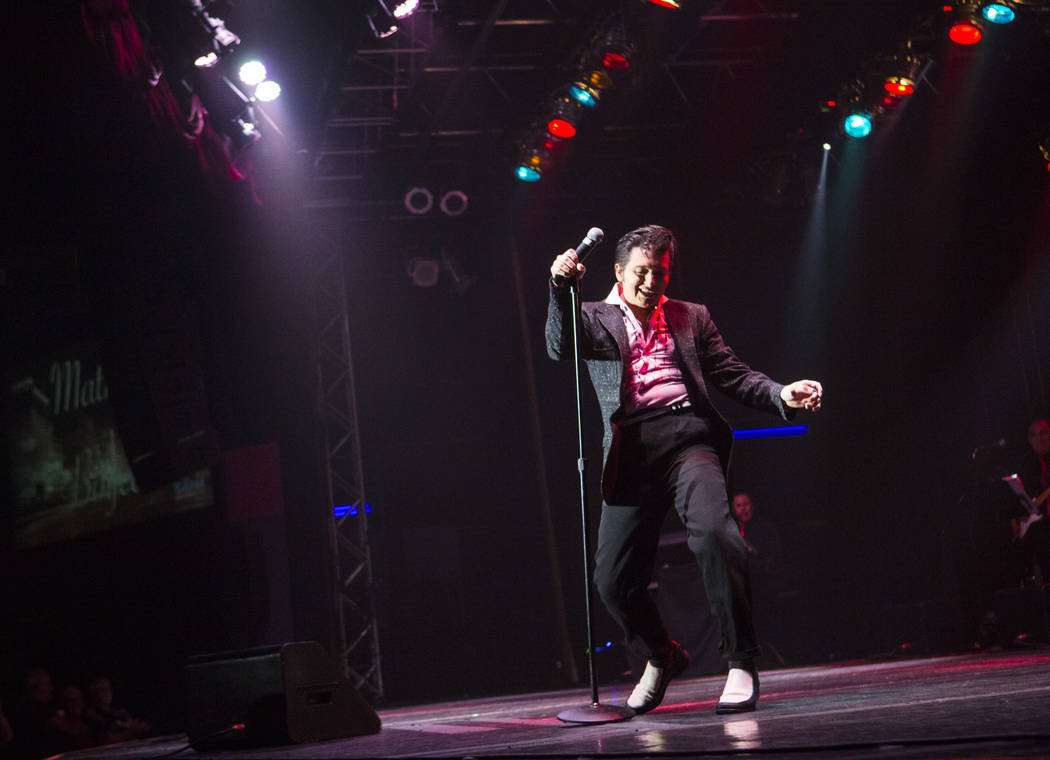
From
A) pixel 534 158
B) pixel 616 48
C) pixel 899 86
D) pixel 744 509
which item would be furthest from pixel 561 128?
pixel 744 509

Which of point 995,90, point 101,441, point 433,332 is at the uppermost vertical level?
point 995,90

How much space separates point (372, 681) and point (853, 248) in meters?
6.39

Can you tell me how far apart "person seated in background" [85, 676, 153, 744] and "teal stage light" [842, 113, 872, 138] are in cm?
783

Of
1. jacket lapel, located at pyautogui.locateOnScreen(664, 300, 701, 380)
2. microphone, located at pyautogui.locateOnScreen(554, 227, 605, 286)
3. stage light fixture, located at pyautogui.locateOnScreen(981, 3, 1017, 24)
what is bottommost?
jacket lapel, located at pyautogui.locateOnScreen(664, 300, 701, 380)

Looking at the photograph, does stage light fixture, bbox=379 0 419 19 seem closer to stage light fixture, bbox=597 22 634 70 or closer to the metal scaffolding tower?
stage light fixture, bbox=597 22 634 70

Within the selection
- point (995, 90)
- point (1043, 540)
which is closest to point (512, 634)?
point (1043, 540)

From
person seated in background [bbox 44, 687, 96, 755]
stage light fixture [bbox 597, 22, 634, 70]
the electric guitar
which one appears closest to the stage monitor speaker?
person seated in background [bbox 44, 687, 96, 755]

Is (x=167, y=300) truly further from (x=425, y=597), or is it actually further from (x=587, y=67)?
(x=425, y=597)

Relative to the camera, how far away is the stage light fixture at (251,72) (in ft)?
23.9

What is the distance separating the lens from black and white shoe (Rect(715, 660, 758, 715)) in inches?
119

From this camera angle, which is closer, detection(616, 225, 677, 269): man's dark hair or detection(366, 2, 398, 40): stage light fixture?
detection(616, 225, 677, 269): man's dark hair

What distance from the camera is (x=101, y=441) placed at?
1012 cm

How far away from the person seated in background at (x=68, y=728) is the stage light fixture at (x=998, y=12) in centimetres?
843

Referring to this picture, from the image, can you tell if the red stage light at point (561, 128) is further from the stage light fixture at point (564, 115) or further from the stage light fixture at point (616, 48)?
the stage light fixture at point (616, 48)
